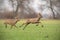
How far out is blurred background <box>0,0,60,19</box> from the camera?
2.87 meters

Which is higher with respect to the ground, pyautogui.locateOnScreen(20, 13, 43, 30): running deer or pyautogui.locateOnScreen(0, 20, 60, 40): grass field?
pyautogui.locateOnScreen(20, 13, 43, 30): running deer

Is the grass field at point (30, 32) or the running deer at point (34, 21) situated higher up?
the running deer at point (34, 21)

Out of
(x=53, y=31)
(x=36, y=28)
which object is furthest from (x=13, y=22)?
(x=53, y=31)

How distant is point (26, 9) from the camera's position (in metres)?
2.87

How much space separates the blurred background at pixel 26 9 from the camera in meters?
2.87

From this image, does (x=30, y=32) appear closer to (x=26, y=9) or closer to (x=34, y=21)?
(x=34, y=21)

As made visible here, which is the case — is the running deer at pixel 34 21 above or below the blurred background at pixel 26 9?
below

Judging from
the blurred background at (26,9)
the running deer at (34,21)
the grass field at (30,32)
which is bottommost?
the grass field at (30,32)

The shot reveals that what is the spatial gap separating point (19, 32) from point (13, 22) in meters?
0.16

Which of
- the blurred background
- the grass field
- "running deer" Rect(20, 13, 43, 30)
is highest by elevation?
the blurred background

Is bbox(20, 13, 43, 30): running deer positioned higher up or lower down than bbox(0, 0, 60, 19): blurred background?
lower down

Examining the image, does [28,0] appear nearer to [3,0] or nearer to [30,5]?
[30,5]

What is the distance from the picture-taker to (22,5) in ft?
9.45

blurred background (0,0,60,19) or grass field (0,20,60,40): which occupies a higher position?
blurred background (0,0,60,19)
